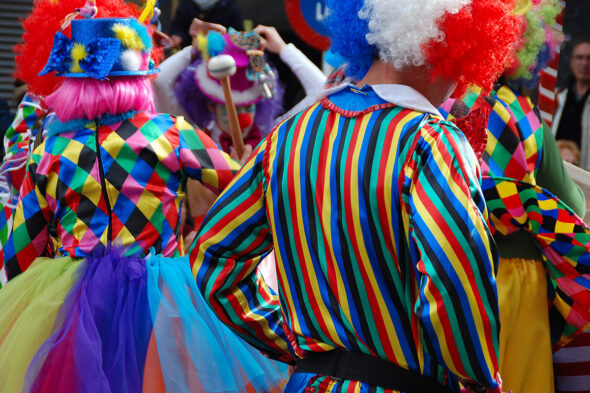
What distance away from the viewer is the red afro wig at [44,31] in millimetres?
3529

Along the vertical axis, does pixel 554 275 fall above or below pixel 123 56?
below

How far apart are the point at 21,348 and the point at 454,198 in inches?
69.1

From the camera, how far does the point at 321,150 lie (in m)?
1.88

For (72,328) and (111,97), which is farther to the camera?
(111,97)

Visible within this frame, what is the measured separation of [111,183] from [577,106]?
4.36 metres

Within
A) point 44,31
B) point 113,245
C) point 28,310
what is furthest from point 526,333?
point 44,31

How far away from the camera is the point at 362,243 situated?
5.87 feet

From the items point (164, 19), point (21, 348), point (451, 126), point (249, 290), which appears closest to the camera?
point (451, 126)

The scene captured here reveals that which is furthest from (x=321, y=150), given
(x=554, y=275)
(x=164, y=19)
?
(x=164, y=19)

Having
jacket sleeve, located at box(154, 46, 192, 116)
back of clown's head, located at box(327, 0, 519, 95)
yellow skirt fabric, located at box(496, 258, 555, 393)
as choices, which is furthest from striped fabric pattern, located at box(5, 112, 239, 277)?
jacket sleeve, located at box(154, 46, 192, 116)

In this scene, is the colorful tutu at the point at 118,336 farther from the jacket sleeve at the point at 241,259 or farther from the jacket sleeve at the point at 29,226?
the jacket sleeve at the point at 241,259

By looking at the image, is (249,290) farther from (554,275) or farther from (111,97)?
(111,97)

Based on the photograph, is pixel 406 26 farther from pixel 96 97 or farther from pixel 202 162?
pixel 96 97

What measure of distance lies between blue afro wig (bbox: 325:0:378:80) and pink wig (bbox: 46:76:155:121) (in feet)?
4.33
